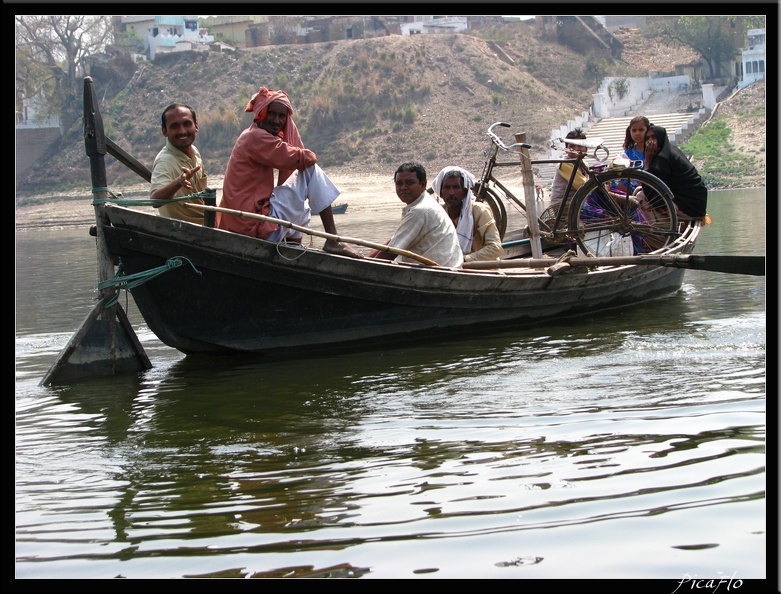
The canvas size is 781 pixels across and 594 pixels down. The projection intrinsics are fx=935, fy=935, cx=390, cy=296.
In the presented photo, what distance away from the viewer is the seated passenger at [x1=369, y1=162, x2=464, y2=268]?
6.39 meters

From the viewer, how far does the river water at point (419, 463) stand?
3.10 m

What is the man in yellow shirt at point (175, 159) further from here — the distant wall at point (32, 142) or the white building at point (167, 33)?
the white building at point (167, 33)

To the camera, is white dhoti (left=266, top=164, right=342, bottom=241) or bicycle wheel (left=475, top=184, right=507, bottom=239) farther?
bicycle wheel (left=475, top=184, right=507, bottom=239)

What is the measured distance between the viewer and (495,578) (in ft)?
9.55

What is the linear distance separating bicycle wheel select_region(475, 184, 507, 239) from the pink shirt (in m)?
3.11

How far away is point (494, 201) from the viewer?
9203 millimetres

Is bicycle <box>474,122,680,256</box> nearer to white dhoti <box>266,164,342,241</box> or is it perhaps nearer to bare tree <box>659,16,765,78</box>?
white dhoti <box>266,164,342,241</box>

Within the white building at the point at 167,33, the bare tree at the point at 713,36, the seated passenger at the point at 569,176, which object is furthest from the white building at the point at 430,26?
the seated passenger at the point at 569,176

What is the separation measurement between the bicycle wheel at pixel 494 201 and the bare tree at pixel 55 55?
4462cm

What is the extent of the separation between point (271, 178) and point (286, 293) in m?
0.78

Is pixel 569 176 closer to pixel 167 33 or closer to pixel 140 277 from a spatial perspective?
pixel 140 277

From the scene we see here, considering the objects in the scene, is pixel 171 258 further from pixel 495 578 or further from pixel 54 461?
pixel 495 578

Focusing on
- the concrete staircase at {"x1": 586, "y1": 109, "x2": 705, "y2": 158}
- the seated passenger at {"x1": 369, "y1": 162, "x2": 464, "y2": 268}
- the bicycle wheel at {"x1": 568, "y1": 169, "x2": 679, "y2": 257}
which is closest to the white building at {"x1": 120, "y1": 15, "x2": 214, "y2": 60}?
the concrete staircase at {"x1": 586, "y1": 109, "x2": 705, "y2": 158}

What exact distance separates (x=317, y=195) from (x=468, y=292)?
1.35 metres
